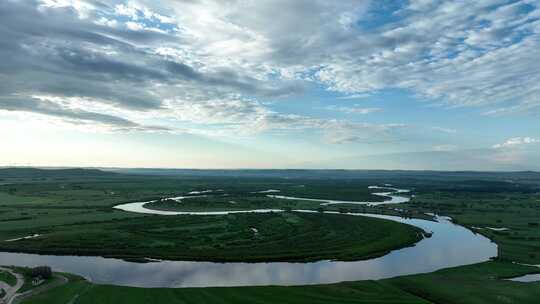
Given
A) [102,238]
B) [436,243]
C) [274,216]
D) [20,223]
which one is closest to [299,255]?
[436,243]

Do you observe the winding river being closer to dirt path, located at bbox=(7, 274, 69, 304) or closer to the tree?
dirt path, located at bbox=(7, 274, 69, 304)

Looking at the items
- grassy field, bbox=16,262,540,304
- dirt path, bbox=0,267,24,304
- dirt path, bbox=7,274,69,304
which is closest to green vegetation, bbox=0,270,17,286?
dirt path, bbox=0,267,24,304

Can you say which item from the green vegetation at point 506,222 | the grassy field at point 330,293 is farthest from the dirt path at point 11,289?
the green vegetation at point 506,222

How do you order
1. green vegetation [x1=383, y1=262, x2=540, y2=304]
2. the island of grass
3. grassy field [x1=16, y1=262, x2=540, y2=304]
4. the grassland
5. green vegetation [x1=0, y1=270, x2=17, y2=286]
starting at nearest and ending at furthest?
1. grassy field [x1=16, y1=262, x2=540, y2=304]
2. green vegetation [x1=383, y1=262, x2=540, y2=304]
3. green vegetation [x1=0, y1=270, x2=17, y2=286]
4. the island of grass
5. the grassland

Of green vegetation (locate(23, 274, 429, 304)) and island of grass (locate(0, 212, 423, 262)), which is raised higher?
island of grass (locate(0, 212, 423, 262))

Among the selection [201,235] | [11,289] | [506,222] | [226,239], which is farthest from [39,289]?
[506,222]

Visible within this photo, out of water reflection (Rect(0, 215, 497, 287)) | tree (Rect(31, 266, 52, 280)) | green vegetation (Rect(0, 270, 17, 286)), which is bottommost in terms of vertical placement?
water reflection (Rect(0, 215, 497, 287))

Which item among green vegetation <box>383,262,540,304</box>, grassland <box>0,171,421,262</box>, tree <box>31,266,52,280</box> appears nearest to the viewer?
green vegetation <box>383,262,540,304</box>

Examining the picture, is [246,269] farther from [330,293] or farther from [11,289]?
[11,289]
